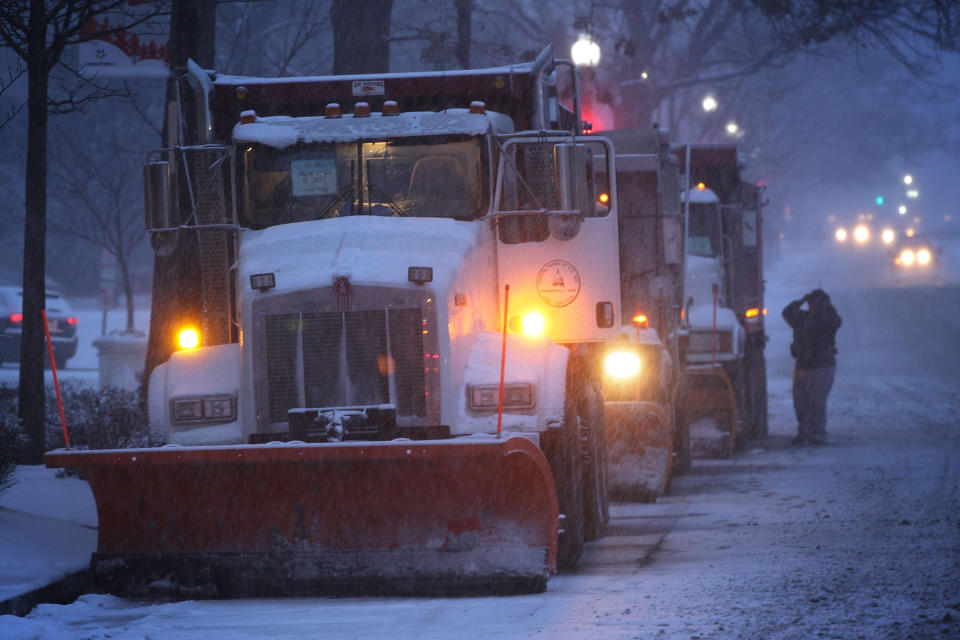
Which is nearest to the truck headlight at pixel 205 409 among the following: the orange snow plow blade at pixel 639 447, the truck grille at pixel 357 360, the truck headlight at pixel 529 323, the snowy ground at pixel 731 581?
the truck grille at pixel 357 360

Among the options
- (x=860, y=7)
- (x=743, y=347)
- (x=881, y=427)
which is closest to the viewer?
(x=743, y=347)

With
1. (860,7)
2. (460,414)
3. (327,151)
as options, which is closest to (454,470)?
(460,414)

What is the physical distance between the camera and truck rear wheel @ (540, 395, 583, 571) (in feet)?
26.9

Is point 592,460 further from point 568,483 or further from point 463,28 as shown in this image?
point 463,28

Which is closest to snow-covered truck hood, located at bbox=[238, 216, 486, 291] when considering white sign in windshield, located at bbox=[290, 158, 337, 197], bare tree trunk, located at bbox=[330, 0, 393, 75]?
white sign in windshield, located at bbox=[290, 158, 337, 197]

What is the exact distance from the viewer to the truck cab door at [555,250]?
8.89 metres

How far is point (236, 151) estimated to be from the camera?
354 inches

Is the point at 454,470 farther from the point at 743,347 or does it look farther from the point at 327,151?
the point at 743,347

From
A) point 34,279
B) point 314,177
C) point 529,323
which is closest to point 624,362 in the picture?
point 529,323

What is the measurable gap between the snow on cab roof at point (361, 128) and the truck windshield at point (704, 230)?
8.06 meters

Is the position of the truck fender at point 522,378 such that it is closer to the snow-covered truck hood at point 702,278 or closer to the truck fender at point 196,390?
the truck fender at point 196,390

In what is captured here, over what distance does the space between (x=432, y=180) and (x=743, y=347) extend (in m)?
8.59

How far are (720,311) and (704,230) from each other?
3.63ft

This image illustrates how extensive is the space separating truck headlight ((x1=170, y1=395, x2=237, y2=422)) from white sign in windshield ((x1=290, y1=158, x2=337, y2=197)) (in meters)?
1.63
